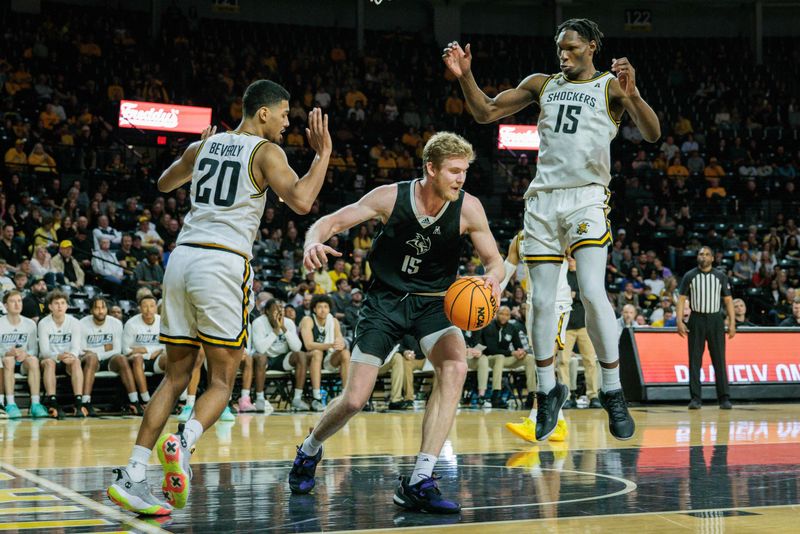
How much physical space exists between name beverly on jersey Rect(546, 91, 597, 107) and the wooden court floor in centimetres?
229

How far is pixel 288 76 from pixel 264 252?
824cm

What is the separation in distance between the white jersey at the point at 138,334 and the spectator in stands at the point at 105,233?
3740mm

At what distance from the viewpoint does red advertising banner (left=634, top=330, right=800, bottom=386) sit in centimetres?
1412

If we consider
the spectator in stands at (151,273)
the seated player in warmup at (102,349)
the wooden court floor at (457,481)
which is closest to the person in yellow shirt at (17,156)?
the spectator in stands at (151,273)

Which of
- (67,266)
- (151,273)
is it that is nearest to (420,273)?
(151,273)

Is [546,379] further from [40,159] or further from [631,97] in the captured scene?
[40,159]

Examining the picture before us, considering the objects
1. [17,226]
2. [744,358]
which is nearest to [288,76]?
[17,226]

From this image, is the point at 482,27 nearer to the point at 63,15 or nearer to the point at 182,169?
the point at 63,15

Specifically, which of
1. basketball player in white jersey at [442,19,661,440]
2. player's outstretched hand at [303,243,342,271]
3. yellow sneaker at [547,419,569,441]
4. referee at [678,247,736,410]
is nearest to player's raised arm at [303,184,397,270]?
player's outstretched hand at [303,243,342,271]

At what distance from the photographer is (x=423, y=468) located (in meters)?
5.04

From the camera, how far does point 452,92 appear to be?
85.6 ft

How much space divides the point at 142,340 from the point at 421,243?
7.90 meters

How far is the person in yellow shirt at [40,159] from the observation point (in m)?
17.6

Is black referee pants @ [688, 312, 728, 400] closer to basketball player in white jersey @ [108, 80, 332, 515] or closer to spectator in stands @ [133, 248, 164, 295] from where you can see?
spectator in stands @ [133, 248, 164, 295]
